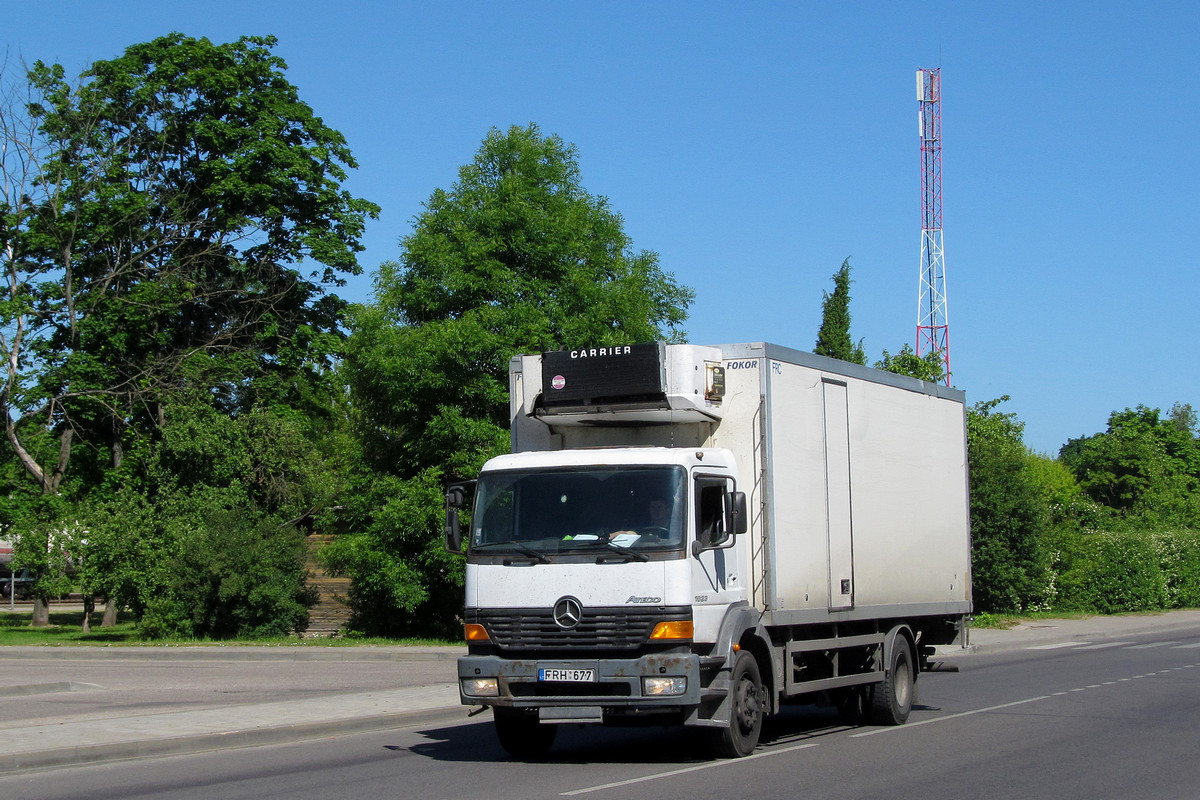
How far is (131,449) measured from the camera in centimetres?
3481

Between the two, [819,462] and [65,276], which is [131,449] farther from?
[819,462]

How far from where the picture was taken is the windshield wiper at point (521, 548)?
33.6 ft

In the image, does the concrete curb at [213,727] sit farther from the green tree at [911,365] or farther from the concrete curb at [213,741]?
the green tree at [911,365]

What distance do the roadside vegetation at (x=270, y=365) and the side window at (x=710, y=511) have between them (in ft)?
53.2

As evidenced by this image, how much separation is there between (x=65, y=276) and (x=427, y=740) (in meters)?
26.7

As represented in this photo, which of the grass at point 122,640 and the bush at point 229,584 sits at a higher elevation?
the bush at point 229,584

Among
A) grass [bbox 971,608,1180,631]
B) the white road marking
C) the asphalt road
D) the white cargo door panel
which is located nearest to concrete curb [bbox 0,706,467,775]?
the asphalt road

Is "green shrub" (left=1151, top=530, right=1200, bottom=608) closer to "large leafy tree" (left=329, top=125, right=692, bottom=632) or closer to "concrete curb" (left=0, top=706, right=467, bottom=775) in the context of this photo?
"large leafy tree" (left=329, top=125, right=692, bottom=632)

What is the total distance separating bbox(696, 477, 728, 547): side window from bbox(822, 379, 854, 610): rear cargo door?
1.86 metres

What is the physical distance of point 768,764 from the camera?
10.6 metres

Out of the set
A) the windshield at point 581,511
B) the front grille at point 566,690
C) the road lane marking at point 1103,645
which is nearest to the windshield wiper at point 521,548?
the windshield at point 581,511

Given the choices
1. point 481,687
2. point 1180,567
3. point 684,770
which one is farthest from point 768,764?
point 1180,567

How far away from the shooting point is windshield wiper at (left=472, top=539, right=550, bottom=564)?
10.2 meters

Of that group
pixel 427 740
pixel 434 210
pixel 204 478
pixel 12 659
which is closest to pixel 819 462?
pixel 427 740
